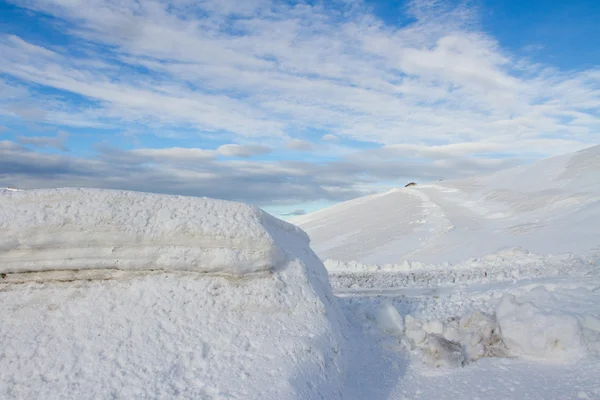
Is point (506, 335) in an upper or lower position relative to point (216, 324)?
lower

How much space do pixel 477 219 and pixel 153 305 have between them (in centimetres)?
1434

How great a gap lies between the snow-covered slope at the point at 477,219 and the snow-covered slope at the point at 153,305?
8.77 metres

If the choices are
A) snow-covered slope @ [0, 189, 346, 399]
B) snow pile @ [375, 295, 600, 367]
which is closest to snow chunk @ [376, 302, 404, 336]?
snow pile @ [375, 295, 600, 367]

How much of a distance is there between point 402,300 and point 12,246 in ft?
16.9

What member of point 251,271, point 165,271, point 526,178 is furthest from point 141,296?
point 526,178

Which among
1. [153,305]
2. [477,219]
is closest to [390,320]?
[153,305]

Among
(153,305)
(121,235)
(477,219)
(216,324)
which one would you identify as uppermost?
(477,219)

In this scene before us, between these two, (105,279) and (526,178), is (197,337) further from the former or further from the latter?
(526,178)

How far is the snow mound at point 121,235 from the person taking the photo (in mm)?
4414

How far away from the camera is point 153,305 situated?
4.26 metres

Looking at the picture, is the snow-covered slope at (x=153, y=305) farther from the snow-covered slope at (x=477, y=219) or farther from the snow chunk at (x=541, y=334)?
the snow-covered slope at (x=477, y=219)

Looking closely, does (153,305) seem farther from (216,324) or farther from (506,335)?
(506,335)

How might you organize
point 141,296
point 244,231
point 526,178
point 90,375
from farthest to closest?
point 526,178, point 244,231, point 141,296, point 90,375

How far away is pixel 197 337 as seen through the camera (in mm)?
4059
